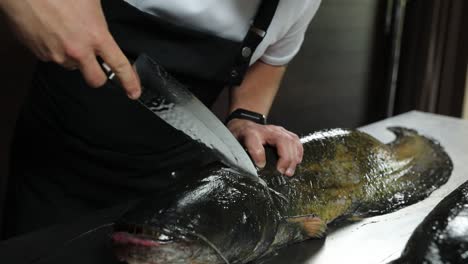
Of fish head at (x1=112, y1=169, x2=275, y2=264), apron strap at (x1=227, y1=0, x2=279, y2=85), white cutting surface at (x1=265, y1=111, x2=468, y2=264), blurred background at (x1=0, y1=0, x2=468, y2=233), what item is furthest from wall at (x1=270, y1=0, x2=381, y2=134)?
fish head at (x1=112, y1=169, x2=275, y2=264)

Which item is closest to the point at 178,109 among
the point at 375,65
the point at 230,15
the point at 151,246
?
the point at 151,246

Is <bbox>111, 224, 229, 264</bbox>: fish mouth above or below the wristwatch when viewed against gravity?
below

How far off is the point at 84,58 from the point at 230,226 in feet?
1.30

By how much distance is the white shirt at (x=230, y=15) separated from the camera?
1.37 meters

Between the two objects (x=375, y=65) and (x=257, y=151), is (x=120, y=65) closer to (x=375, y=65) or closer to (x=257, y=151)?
(x=257, y=151)

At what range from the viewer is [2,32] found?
6.72 feet

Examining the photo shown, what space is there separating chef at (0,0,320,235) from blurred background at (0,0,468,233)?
1.89 m

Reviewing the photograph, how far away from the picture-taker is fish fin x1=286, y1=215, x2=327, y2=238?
126 centimetres

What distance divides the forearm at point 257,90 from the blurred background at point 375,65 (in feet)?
5.25

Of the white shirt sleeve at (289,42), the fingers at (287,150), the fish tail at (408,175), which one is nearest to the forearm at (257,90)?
the white shirt sleeve at (289,42)

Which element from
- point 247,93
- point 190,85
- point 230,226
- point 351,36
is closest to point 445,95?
point 351,36

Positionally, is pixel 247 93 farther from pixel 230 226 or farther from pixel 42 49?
pixel 42 49

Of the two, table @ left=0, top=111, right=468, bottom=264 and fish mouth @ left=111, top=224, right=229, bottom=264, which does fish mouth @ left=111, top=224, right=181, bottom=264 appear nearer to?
fish mouth @ left=111, top=224, right=229, bottom=264

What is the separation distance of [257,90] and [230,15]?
356 mm
